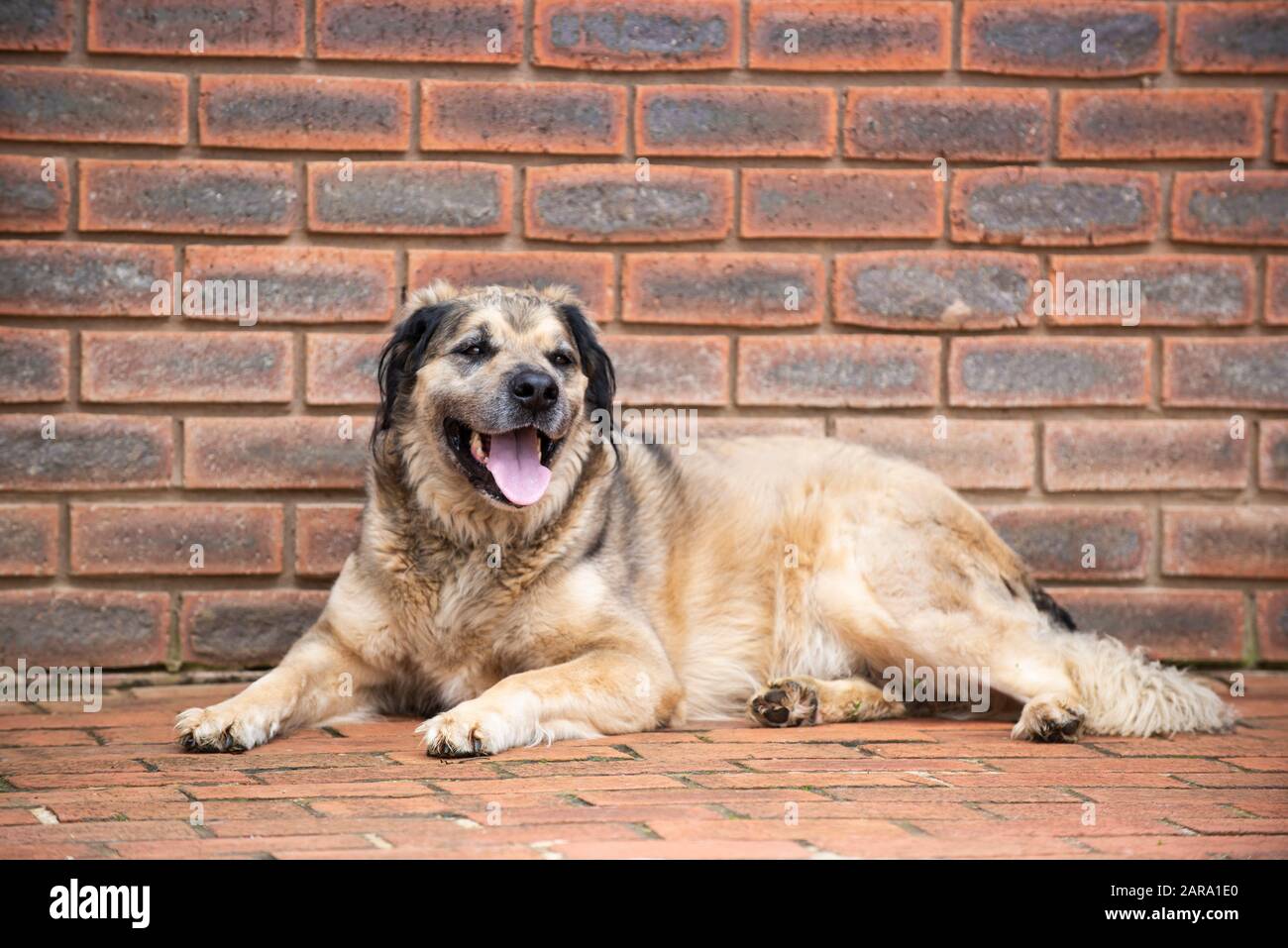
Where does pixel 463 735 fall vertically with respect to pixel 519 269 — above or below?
below

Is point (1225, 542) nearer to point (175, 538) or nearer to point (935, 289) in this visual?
point (935, 289)

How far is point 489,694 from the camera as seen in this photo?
425cm

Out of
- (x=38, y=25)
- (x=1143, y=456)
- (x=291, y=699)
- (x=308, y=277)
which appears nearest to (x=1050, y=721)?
(x=1143, y=456)

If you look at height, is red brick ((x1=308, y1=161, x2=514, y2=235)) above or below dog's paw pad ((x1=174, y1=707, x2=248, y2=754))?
above

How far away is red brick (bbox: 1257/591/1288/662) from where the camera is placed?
213 inches

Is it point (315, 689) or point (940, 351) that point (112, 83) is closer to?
point (315, 689)

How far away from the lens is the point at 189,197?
5066mm

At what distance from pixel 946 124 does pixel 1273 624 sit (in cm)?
211

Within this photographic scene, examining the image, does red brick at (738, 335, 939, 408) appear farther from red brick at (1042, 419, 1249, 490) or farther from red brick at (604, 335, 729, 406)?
red brick at (1042, 419, 1249, 490)

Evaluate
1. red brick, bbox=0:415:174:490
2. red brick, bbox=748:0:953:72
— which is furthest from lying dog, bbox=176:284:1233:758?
red brick, bbox=748:0:953:72

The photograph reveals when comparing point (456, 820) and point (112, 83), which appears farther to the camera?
point (112, 83)

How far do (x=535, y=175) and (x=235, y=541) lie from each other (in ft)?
5.22

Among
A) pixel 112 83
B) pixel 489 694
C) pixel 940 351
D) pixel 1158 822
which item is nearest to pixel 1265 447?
pixel 940 351

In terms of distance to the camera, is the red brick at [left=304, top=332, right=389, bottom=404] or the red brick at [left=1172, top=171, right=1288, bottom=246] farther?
the red brick at [left=1172, top=171, right=1288, bottom=246]
